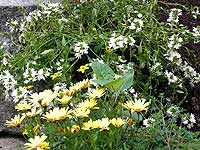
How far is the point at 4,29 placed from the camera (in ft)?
9.74

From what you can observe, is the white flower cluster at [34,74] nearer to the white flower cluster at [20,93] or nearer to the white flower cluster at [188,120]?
the white flower cluster at [20,93]

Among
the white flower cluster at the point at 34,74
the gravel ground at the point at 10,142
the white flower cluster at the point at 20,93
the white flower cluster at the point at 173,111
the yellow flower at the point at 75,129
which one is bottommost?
the gravel ground at the point at 10,142

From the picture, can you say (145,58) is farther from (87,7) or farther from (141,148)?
(141,148)

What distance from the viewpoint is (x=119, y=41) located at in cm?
239

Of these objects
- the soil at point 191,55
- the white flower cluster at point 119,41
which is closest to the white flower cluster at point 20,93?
the white flower cluster at point 119,41

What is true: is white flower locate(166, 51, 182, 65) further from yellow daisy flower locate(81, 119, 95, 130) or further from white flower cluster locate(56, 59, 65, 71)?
yellow daisy flower locate(81, 119, 95, 130)

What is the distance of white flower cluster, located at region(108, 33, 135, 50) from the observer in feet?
7.79

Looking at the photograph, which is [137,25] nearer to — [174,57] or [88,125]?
[174,57]

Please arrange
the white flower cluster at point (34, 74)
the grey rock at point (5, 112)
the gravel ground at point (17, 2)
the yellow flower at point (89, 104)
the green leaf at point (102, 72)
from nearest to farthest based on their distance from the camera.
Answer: the yellow flower at point (89, 104)
the green leaf at point (102, 72)
the white flower cluster at point (34, 74)
the grey rock at point (5, 112)
the gravel ground at point (17, 2)

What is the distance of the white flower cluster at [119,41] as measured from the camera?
2373mm

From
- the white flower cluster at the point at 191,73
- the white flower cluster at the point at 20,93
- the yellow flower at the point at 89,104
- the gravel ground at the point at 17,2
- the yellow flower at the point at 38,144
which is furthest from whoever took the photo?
the gravel ground at the point at 17,2

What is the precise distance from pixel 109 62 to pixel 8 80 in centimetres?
46

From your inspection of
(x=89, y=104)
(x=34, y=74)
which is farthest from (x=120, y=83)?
(x=34, y=74)

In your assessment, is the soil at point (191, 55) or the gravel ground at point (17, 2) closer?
the soil at point (191, 55)
